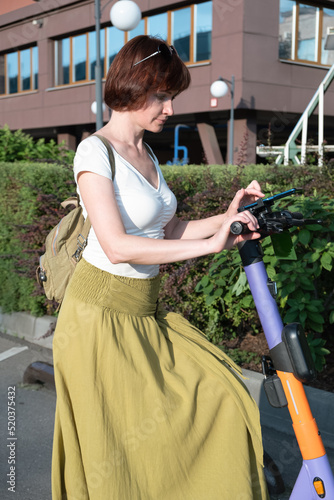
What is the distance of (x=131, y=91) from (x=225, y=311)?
311cm

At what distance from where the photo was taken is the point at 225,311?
4938 mm

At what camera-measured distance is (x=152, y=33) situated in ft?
70.5

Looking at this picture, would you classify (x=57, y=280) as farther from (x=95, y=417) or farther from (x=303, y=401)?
(x=303, y=401)

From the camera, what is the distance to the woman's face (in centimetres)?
210

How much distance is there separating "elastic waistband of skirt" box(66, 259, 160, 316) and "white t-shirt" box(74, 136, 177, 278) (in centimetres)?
2

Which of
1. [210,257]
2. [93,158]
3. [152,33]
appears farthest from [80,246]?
[152,33]

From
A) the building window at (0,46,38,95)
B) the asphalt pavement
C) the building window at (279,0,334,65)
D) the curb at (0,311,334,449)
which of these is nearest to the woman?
the curb at (0,311,334,449)

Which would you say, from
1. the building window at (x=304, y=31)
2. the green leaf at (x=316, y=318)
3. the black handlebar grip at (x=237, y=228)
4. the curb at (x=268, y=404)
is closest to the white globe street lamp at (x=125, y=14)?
the curb at (x=268, y=404)

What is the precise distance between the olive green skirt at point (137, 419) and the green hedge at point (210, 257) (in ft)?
6.31

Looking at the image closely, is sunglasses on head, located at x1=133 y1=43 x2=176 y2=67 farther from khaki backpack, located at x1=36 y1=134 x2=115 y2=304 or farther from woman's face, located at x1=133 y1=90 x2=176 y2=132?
khaki backpack, located at x1=36 y1=134 x2=115 y2=304

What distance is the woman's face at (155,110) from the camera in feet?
6.90

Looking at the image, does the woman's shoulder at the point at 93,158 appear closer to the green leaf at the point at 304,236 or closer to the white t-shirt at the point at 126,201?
the white t-shirt at the point at 126,201

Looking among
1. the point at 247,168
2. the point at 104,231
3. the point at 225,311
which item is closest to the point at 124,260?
the point at 104,231

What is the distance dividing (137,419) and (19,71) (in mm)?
27296
